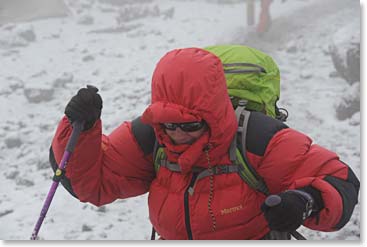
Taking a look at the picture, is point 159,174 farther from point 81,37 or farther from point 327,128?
point 81,37

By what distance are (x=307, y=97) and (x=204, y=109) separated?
677cm

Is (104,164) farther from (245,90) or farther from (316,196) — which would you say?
(316,196)

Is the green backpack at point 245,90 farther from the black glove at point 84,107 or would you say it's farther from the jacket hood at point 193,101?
the black glove at point 84,107

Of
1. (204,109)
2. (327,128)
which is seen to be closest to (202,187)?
(204,109)

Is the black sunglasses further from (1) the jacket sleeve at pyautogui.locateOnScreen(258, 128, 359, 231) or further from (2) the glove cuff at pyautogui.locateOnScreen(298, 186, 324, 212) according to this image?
(2) the glove cuff at pyautogui.locateOnScreen(298, 186, 324, 212)

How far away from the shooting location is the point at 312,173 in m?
1.67

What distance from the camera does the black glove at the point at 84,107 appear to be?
177 cm

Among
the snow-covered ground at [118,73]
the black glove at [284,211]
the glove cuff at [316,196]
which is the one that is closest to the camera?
the black glove at [284,211]

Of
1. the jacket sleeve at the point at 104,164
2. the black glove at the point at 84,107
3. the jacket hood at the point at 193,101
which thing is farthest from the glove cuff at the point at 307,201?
the black glove at the point at 84,107

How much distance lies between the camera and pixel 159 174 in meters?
1.93

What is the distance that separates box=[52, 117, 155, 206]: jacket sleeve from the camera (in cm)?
189

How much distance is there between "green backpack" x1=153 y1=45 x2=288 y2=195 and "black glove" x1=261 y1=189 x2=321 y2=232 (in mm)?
272

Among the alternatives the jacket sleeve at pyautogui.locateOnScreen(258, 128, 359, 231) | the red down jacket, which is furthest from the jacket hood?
the jacket sleeve at pyautogui.locateOnScreen(258, 128, 359, 231)

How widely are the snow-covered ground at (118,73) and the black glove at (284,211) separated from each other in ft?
9.50
